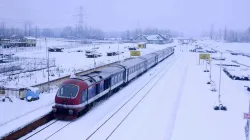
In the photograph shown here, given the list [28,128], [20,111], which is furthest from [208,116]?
[20,111]

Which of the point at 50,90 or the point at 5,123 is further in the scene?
the point at 50,90

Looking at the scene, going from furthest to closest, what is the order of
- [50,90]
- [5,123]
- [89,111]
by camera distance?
1. [50,90]
2. [89,111]
3. [5,123]

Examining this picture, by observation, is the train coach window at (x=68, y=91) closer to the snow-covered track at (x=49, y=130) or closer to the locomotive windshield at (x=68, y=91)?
the locomotive windshield at (x=68, y=91)

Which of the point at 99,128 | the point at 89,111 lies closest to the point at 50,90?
the point at 89,111

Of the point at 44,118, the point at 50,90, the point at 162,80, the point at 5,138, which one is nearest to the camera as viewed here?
the point at 5,138

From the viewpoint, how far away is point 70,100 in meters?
17.9

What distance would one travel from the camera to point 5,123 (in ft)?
52.4

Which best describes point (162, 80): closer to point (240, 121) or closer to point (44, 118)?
point (240, 121)

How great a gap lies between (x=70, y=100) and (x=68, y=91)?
0.68m

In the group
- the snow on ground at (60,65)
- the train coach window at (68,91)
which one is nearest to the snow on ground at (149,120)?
the train coach window at (68,91)

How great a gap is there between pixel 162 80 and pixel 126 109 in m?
14.8

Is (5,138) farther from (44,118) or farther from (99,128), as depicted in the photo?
(99,128)

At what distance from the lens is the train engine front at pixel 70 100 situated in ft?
58.7

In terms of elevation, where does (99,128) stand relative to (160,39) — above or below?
below
